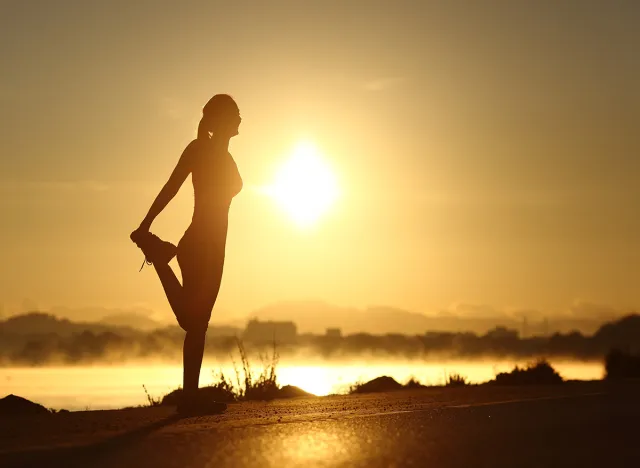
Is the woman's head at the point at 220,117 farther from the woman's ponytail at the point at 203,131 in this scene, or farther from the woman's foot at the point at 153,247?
the woman's foot at the point at 153,247

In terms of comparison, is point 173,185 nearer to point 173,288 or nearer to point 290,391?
point 173,288

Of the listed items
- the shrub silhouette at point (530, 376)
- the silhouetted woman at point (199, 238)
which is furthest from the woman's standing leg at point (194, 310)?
the shrub silhouette at point (530, 376)

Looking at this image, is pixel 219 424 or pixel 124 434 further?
pixel 219 424

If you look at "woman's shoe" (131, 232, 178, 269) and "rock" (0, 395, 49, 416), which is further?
"rock" (0, 395, 49, 416)

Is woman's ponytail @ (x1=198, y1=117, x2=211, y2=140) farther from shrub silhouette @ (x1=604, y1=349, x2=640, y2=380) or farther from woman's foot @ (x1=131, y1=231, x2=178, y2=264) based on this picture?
shrub silhouette @ (x1=604, y1=349, x2=640, y2=380)

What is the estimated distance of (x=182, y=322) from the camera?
388 inches

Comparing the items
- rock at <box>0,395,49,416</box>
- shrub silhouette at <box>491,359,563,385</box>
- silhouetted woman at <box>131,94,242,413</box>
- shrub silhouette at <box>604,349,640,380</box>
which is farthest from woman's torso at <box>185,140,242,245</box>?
shrub silhouette at <box>604,349,640,380</box>

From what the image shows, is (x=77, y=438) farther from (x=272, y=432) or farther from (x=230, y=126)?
(x=230, y=126)

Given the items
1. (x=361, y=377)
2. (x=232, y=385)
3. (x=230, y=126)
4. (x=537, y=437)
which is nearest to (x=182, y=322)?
(x=230, y=126)

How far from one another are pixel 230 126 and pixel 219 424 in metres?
3.47

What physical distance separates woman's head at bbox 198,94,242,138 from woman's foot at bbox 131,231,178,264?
3.83 feet

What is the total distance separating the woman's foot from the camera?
380 inches

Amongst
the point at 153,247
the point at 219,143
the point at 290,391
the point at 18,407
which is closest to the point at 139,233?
the point at 153,247

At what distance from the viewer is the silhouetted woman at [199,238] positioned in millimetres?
9750
